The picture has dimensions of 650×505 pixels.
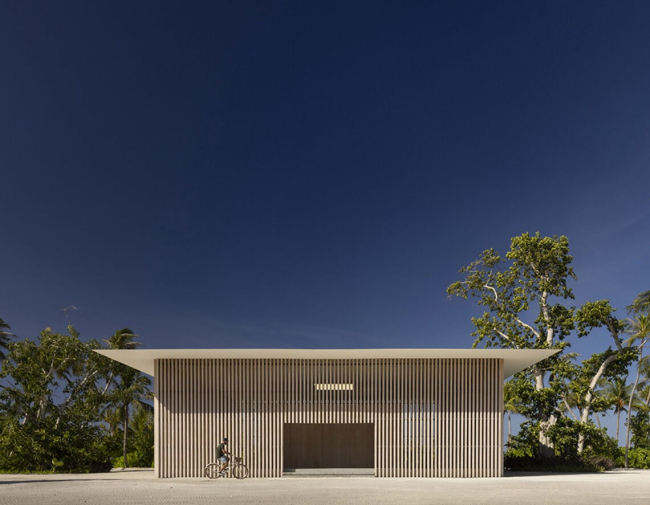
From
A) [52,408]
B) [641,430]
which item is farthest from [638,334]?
[52,408]

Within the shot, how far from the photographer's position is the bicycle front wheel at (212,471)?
17.4 metres

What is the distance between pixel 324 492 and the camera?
43.0ft

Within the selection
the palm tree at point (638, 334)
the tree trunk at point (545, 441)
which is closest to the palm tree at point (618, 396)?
the palm tree at point (638, 334)

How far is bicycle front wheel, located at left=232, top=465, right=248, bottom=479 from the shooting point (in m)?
17.6

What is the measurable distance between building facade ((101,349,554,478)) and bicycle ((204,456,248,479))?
0.21 m

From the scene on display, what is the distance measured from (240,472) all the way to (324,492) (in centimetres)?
525

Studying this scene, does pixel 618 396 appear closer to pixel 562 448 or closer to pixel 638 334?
pixel 638 334

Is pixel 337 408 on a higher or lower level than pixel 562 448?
higher

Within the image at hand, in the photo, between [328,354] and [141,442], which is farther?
[141,442]

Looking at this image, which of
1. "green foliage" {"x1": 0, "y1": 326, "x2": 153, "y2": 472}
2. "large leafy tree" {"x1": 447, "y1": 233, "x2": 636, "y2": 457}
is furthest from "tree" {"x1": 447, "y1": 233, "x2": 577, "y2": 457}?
"green foliage" {"x1": 0, "y1": 326, "x2": 153, "y2": 472}

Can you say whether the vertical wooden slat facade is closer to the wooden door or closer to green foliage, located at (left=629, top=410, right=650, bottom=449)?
the wooden door

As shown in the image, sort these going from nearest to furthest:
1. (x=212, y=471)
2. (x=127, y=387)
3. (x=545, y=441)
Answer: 1. (x=212, y=471)
2. (x=545, y=441)
3. (x=127, y=387)

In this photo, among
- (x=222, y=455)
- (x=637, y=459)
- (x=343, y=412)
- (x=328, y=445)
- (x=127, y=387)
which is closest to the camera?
(x=222, y=455)

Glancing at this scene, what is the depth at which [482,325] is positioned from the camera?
28750 millimetres
